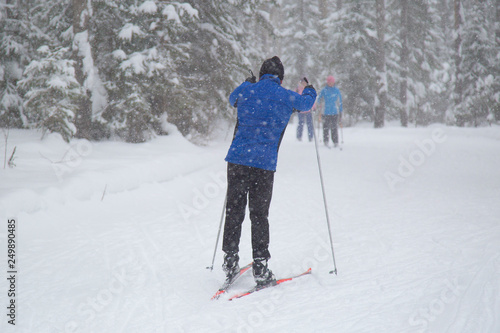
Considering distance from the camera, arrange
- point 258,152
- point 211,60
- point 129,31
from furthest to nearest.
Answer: point 211,60, point 129,31, point 258,152

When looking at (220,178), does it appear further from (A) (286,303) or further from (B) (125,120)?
(A) (286,303)

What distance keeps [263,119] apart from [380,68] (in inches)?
774

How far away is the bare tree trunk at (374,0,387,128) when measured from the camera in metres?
19.9

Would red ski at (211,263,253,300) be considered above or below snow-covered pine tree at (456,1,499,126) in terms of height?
below

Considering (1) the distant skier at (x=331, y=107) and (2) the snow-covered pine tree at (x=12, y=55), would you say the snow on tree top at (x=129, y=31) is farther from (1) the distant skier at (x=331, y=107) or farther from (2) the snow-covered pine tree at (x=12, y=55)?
(1) the distant skier at (x=331, y=107)

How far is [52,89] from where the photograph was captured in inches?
307

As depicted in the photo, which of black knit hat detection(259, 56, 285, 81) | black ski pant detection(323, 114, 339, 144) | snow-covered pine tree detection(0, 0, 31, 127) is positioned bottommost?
black ski pant detection(323, 114, 339, 144)

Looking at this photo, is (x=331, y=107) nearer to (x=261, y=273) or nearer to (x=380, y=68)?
(x=261, y=273)

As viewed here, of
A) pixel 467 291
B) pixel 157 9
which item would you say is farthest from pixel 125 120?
pixel 467 291

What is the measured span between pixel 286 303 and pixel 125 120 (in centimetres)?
805

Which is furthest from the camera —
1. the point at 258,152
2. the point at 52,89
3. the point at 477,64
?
the point at 477,64

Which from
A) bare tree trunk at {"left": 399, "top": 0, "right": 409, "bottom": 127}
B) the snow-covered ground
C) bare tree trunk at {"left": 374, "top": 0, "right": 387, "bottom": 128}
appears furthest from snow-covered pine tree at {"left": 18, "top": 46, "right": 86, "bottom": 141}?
bare tree trunk at {"left": 399, "top": 0, "right": 409, "bottom": 127}

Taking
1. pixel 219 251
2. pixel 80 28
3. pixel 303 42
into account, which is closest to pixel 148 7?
pixel 80 28

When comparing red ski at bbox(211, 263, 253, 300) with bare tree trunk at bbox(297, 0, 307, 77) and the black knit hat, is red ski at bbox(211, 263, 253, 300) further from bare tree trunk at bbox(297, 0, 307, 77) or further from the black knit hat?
bare tree trunk at bbox(297, 0, 307, 77)
